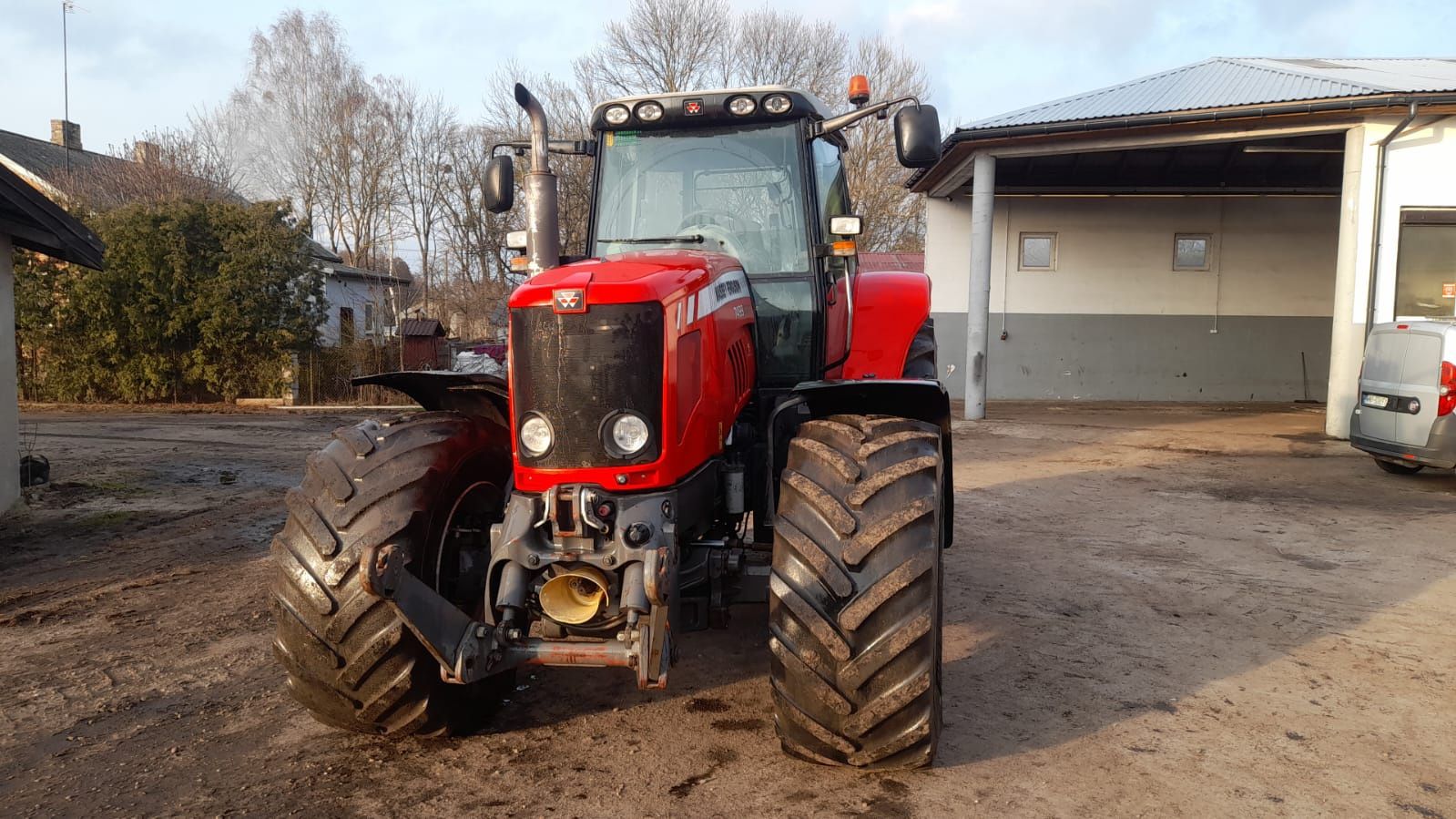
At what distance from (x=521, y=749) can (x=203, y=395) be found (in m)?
18.2

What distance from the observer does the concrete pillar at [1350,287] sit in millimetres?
12195

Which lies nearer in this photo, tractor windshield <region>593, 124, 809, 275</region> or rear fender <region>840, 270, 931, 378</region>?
tractor windshield <region>593, 124, 809, 275</region>

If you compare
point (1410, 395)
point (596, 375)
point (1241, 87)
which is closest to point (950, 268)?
point (1241, 87)

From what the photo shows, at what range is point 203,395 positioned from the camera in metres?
19.0

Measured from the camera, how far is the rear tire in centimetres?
565

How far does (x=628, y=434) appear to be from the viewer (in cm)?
327

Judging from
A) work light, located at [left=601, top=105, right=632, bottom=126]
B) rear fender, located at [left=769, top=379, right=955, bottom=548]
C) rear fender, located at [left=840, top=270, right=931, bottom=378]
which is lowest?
rear fender, located at [left=769, top=379, right=955, bottom=548]

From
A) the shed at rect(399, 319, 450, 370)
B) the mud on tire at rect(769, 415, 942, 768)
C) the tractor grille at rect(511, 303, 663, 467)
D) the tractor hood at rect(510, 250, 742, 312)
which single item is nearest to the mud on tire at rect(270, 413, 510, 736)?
the tractor grille at rect(511, 303, 663, 467)

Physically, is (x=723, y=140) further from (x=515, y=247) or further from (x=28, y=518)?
(x=28, y=518)

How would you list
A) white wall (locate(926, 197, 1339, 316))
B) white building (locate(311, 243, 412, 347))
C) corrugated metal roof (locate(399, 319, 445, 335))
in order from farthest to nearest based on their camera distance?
white building (locate(311, 243, 412, 347)) < corrugated metal roof (locate(399, 319, 445, 335)) < white wall (locate(926, 197, 1339, 316))

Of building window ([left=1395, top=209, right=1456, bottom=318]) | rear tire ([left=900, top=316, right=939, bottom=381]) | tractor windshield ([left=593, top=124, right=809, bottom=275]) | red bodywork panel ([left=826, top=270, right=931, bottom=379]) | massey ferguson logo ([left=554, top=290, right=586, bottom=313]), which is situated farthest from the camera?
building window ([left=1395, top=209, right=1456, bottom=318])

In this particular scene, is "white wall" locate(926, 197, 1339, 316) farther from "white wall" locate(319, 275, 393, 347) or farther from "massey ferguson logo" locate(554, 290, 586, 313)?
"white wall" locate(319, 275, 393, 347)

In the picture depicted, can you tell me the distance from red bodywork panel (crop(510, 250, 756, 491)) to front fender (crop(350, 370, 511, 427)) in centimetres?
60

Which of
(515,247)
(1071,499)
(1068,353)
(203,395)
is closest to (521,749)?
(515,247)
